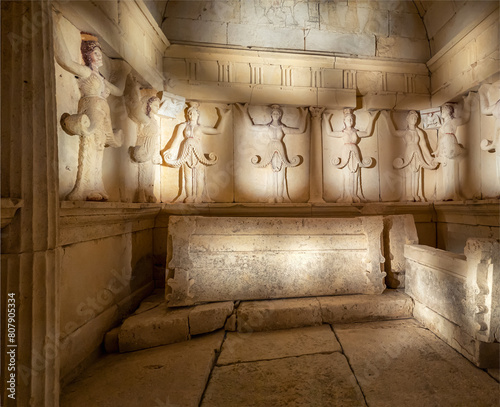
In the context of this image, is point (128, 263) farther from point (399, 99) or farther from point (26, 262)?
point (399, 99)

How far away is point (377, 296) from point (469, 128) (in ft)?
10.6

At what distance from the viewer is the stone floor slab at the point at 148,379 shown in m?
1.66

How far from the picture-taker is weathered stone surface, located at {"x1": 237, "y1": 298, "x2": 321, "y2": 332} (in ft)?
8.30

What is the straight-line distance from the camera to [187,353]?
2.17 m

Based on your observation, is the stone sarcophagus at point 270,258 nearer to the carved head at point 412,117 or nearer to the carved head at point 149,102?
the carved head at point 149,102

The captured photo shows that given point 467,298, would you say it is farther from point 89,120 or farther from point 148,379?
point 89,120

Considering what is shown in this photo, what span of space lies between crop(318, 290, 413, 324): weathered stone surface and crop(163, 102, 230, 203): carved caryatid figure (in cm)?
234

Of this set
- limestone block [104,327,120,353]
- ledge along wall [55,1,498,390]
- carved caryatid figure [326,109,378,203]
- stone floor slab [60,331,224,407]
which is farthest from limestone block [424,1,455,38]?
limestone block [104,327,120,353]

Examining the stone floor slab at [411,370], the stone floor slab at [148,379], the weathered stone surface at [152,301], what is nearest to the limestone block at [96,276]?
the weathered stone surface at [152,301]

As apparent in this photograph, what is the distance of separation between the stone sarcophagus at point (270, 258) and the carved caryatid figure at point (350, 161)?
1.33 metres

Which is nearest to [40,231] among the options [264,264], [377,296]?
[264,264]

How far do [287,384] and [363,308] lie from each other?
52.0 inches

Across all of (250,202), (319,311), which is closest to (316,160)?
(250,202)

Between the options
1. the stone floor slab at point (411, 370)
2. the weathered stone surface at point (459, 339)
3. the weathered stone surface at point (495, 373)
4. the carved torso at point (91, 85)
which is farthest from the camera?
the carved torso at point (91, 85)
